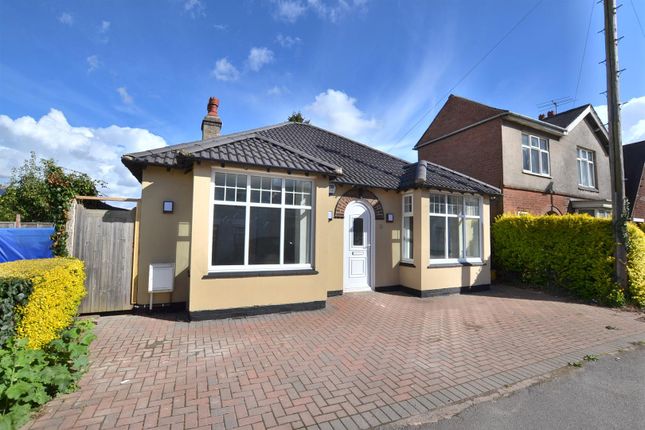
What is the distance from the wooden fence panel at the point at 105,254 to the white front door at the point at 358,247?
5.47 meters

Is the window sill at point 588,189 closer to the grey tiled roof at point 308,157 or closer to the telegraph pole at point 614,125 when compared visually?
the telegraph pole at point 614,125

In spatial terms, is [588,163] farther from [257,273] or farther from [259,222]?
[257,273]

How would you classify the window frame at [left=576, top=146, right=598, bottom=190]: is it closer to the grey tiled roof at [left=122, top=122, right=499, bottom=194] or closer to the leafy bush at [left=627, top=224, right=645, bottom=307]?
the leafy bush at [left=627, top=224, right=645, bottom=307]

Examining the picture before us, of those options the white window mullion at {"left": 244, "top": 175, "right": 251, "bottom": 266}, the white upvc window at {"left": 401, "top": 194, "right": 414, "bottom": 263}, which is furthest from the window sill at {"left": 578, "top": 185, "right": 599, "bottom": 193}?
the white window mullion at {"left": 244, "top": 175, "right": 251, "bottom": 266}

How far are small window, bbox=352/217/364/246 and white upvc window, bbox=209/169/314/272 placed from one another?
2222mm

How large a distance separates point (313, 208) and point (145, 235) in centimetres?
382

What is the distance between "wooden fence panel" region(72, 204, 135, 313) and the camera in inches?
248

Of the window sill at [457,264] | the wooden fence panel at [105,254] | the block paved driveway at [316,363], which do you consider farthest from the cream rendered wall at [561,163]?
the wooden fence panel at [105,254]

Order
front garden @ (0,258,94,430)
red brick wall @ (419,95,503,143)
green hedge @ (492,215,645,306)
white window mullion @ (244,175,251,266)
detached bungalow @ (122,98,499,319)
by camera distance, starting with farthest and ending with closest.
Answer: red brick wall @ (419,95,503,143)
green hedge @ (492,215,645,306)
white window mullion @ (244,175,251,266)
detached bungalow @ (122,98,499,319)
front garden @ (0,258,94,430)

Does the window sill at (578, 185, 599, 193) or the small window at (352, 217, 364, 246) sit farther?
the window sill at (578, 185, 599, 193)

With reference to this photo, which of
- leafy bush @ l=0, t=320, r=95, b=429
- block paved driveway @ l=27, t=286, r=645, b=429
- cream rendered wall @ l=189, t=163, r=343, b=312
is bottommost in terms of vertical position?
block paved driveway @ l=27, t=286, r=645, b=429

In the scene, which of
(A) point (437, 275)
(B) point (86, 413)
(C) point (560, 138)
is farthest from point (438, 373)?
(C) point (560, 138)

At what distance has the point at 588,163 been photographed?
1633cm

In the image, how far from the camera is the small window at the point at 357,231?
906 cm
